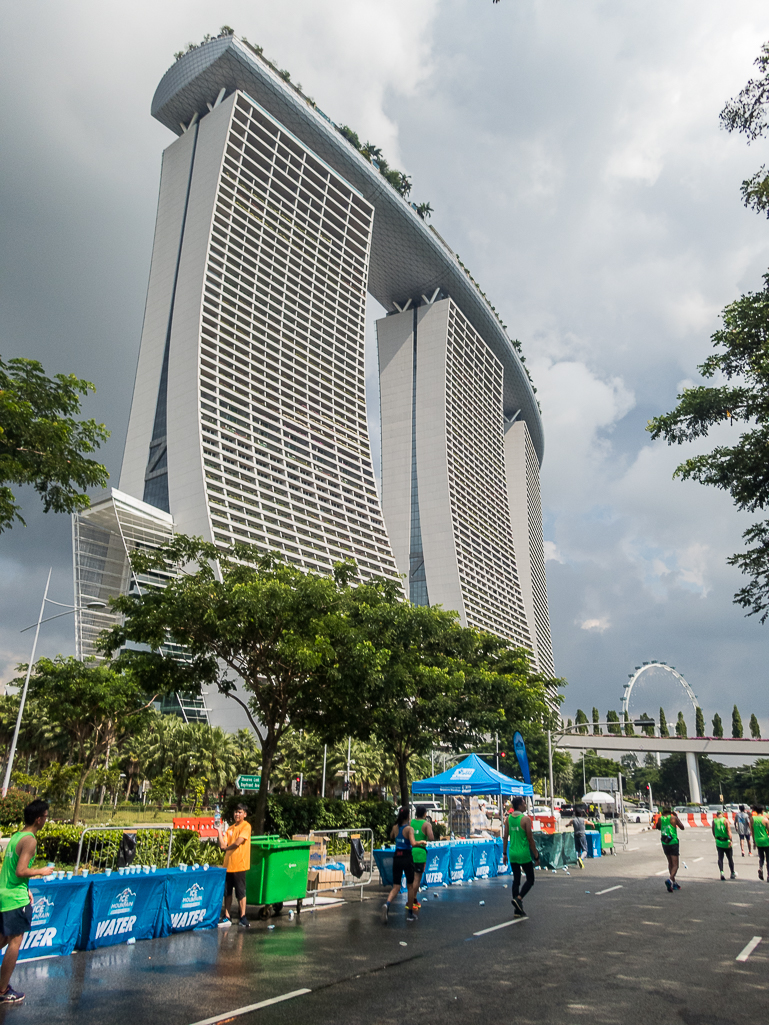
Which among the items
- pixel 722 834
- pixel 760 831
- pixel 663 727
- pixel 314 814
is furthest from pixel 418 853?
pixel 663 727

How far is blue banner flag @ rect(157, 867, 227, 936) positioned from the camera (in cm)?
999

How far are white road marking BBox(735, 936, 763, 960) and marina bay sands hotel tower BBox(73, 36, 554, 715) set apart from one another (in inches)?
1926

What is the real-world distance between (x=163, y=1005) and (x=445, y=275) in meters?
103

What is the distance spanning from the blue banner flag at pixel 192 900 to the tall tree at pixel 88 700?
62.3 feet

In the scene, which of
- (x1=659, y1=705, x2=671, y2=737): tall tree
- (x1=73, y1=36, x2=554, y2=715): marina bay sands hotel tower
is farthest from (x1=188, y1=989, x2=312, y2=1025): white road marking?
(x1=659, y1=705, x2=671, y2=737): tall tree

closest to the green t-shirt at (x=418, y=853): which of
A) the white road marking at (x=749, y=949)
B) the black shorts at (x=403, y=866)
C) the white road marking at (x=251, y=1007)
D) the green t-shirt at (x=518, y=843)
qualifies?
the black shorts at (x=403, y=866)

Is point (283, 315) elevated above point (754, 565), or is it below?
above

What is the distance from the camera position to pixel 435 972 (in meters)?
7.89

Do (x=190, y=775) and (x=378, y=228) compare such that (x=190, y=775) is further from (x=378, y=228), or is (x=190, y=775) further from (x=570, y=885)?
(x=378, y=228)

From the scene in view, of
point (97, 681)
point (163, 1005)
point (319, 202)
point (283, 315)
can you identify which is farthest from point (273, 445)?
point (163, 1005)

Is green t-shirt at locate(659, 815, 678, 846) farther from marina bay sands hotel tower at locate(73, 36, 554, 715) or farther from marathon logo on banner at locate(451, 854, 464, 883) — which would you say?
marina bay sands hotel tower at locate(73, 36, 554, 715)

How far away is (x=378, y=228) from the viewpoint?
94.4m

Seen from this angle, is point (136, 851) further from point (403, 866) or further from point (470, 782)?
point (470, 782)

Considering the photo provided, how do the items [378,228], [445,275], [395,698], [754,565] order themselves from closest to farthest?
[754,565] → [395,698] → [378,228] → [445,275]
